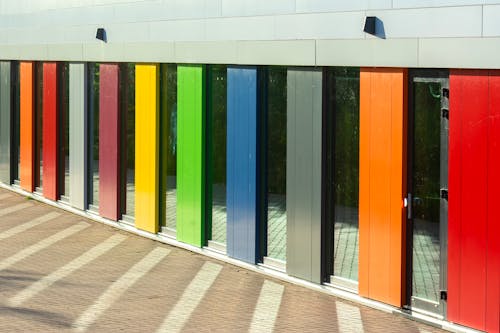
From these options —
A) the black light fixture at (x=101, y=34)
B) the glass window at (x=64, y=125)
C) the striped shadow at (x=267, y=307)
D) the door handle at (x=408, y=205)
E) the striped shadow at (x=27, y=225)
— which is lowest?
the striped shadow at (x=267, y=307)

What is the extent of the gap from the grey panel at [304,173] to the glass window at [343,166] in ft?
0.43

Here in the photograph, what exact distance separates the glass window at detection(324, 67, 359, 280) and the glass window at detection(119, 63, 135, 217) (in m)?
5.22

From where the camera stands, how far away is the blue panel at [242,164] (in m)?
13.2

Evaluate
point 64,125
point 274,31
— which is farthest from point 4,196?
point 274,31

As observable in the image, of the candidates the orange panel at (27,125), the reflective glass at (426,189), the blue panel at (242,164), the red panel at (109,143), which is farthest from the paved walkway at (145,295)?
the orange panel at (27,125)

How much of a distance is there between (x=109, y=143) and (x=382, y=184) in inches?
279

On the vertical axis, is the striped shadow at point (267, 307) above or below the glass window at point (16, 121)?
below

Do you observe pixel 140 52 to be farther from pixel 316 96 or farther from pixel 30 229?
pixel 316 96

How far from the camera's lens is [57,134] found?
1917cm

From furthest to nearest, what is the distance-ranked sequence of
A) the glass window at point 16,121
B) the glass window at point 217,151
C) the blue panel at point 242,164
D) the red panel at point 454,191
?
the glass window at point 16,121 < the glass window at point 217,151 < the blue panel at point 242,164 < the red panel at point 454,191

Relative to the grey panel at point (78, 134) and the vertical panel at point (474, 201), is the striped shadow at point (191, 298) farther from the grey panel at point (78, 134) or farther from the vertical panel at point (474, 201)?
the grey panel at point (78, 134)

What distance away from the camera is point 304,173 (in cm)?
1231

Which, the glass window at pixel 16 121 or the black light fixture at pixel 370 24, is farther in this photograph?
the glass window at pixel 16 121

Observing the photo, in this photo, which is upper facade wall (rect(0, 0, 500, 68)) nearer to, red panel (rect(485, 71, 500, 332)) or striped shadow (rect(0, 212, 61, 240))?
red panel (rect(485, 71, 500, 332))
